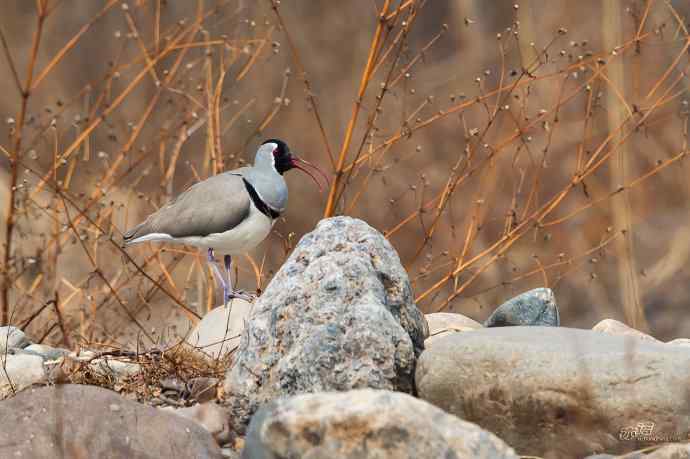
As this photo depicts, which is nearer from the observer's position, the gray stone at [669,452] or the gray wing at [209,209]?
the gray stone at [669,452]

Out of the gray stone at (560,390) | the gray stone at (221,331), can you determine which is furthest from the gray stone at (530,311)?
the gray stone at (221,331)

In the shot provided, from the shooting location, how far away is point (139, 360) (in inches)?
179

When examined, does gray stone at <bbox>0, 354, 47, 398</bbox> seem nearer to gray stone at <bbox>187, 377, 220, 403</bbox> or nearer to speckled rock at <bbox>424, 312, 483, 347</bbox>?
gray stone at <bbox>187, 377, 220, 403</bbox>

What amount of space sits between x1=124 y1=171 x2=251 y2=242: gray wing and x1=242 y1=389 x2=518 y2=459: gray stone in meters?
2.02

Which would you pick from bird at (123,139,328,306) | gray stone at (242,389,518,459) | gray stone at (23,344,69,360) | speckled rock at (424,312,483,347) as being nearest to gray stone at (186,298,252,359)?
bird at (123,139,328,306)

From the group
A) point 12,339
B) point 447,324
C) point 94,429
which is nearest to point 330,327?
point 94,429

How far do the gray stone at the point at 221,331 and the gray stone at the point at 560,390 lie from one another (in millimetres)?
1087

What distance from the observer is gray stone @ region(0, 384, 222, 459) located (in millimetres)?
3656

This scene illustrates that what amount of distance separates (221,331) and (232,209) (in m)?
0.58

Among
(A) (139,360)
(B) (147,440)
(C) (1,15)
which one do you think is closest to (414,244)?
(C) (1,15)

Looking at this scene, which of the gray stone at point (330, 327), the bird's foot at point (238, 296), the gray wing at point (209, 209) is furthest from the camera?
the bird's foot at point (238, 296)

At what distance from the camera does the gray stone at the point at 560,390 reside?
3799mm

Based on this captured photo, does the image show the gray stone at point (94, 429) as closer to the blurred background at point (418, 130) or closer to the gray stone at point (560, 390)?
the gray stone at point (560, 390)

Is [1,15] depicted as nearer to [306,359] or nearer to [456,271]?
[456,271]
